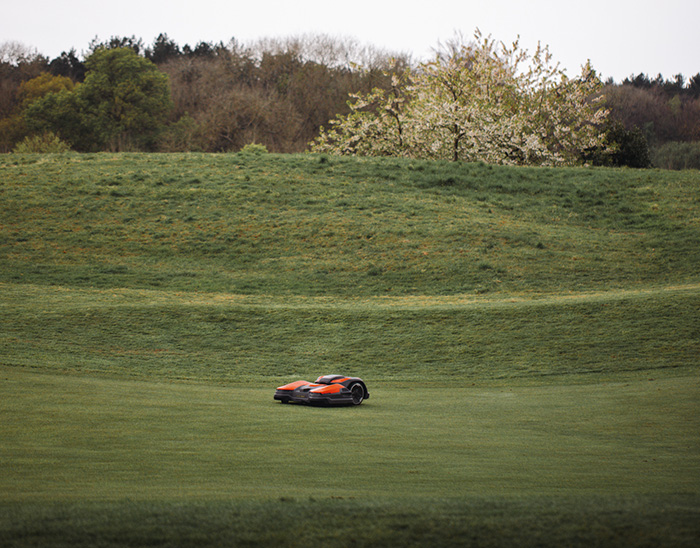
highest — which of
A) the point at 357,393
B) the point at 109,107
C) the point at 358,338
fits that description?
the point at 109,107

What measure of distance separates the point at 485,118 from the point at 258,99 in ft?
101

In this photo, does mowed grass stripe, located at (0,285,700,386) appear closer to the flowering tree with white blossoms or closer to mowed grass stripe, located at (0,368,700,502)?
mowed grass stripe, located at (0,368,700,502)

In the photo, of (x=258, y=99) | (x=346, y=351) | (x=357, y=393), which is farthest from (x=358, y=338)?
(x=258, y=99)

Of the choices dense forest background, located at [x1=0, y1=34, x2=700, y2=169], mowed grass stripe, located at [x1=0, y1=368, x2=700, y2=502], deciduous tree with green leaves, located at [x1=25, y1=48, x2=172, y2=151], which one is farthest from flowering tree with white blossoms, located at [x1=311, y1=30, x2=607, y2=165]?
mowed grass stripe, located at [x1=0, y1=368, x2=700, y2=502]

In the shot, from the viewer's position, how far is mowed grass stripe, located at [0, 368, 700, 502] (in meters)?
5.83

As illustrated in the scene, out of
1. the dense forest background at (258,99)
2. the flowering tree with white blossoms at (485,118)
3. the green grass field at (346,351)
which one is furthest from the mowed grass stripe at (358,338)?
the dense forest background at (258,99)

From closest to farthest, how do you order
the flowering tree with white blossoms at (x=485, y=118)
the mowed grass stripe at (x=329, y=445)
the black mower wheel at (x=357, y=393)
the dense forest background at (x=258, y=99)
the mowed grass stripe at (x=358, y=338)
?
the mowed grass stripe at (x=329, y=445)
the black mower wheel at (x=357, y=393)
the mowed grass stripe at (x=358, y=338)
the flowering tree with white blossoms at (x=485, y=118)
the dense forest background at (x=258, y=99)

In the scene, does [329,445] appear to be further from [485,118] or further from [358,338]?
[485,118]

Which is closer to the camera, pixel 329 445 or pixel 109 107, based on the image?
pixel 329 445

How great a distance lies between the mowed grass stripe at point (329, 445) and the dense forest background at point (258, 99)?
47.6 m

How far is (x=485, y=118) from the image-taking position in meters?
50.1

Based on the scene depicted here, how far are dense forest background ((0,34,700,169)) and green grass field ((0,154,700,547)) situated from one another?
21727 mm

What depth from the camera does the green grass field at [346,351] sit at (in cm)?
478

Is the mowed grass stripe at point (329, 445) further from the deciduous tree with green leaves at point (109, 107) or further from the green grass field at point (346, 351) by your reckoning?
the deciduous tree with green leaves at point (109, 107)
